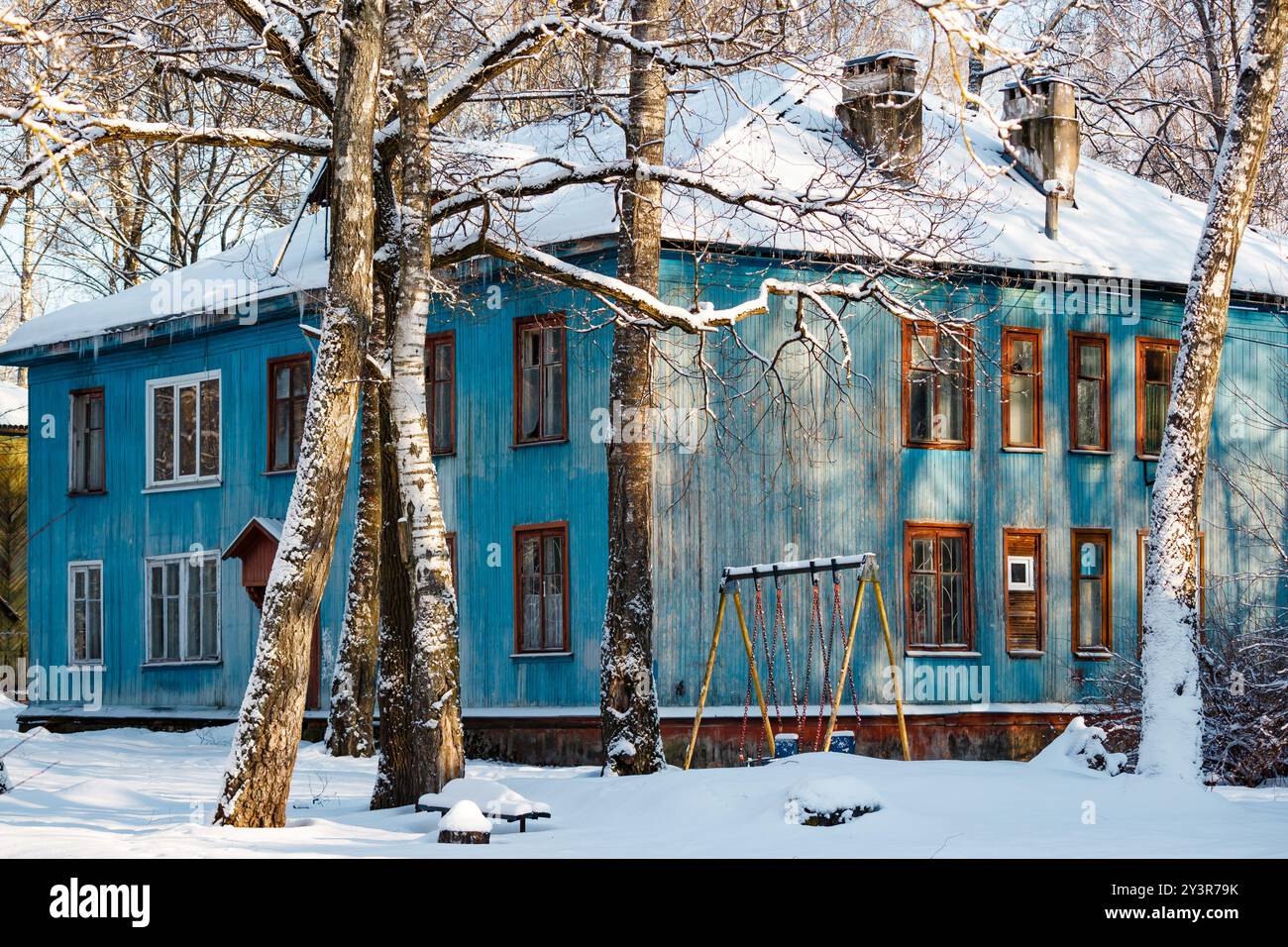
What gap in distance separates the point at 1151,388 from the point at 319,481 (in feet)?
52.0

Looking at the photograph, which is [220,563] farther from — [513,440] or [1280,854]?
[1280,854]

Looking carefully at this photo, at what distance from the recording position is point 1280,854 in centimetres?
1055

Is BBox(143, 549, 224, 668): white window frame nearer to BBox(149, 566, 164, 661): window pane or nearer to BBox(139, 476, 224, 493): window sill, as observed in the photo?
BBox(149, 566, 164, 661): window pane

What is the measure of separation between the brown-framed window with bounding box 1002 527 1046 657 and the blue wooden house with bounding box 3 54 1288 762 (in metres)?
0.04

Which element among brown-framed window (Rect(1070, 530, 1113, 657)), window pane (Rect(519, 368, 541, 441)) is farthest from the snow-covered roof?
brown-framed window (Rect(1070, 530, 1113, 657))

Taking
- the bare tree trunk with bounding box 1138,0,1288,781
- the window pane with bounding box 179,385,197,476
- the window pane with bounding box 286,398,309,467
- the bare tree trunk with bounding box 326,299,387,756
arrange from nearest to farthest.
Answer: the bare tree trunk with bounding box 1138,0,1288,781 → the bare tree trunk with bounding box 326,299,387,756 → the window pane with bounding box 286,398,309,467 → the window pane with bounding box 179,385,197,476

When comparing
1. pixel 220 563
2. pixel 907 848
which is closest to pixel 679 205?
pixel 220 563

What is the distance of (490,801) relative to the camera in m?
12.9

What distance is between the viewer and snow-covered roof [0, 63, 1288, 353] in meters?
21.5

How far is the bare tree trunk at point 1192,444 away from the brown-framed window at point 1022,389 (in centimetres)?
757

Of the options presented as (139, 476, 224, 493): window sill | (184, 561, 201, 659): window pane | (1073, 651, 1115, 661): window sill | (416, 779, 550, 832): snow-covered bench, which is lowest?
(416, 779, 550, 832): snow-covered bench

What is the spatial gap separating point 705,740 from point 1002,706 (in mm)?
4492
